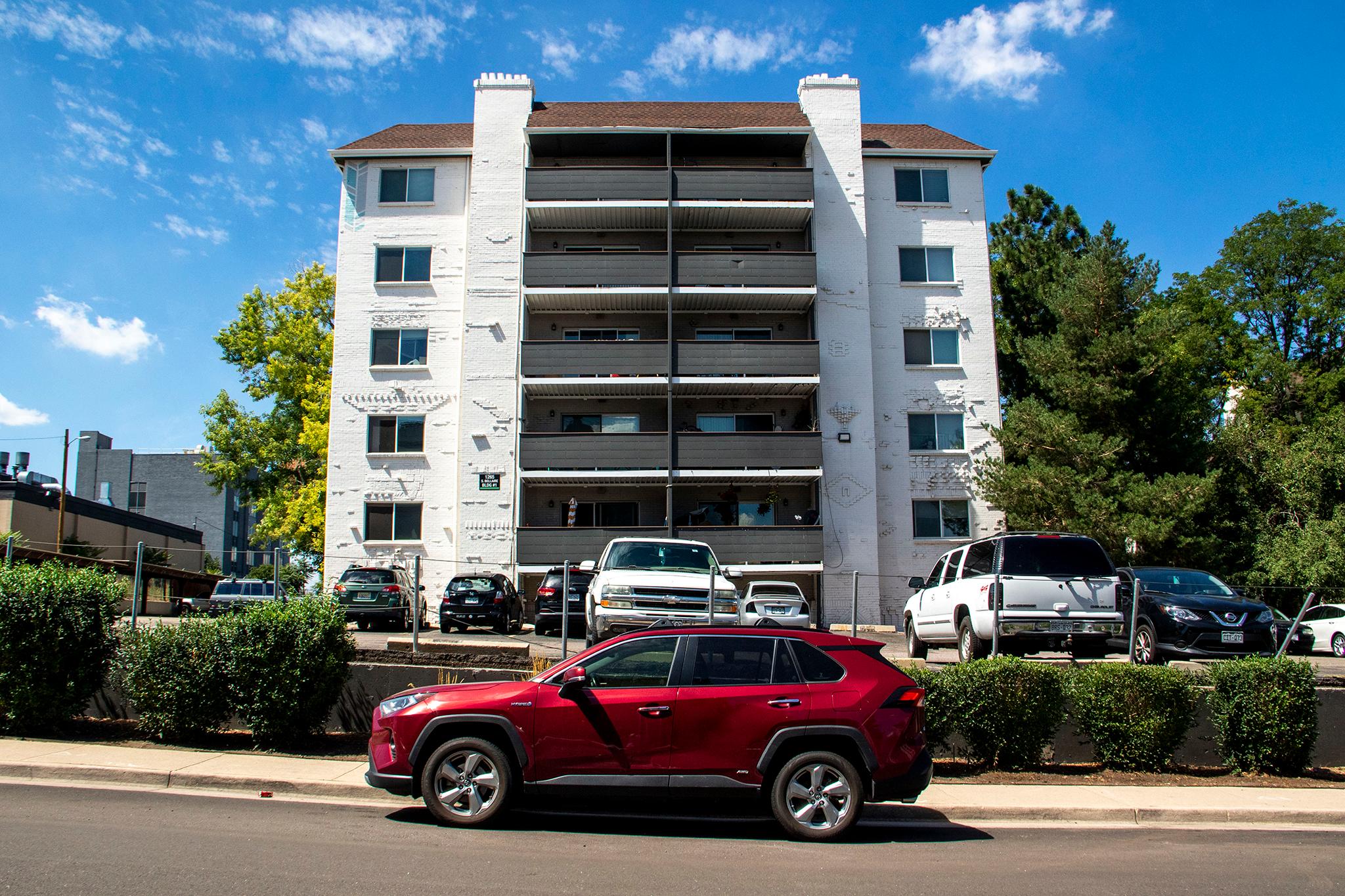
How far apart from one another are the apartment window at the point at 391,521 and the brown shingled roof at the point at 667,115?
501 inches

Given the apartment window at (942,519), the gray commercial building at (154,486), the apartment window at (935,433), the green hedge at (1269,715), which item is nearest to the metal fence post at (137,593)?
the green hedge at (1269,715)

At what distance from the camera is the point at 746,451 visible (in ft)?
89.5

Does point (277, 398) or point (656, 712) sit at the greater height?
→ point (277, 398)

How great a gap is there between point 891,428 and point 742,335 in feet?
18.4

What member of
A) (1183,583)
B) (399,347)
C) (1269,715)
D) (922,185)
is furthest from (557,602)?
(922,185)

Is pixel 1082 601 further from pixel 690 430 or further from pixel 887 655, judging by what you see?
pixel 690 430

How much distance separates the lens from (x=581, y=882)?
5.79m

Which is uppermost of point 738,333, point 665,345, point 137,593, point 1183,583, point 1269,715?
point 738,333

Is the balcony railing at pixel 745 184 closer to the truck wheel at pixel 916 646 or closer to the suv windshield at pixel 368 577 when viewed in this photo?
the suv windshield at pixel 368 577

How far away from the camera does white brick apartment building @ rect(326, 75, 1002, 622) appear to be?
27.5m

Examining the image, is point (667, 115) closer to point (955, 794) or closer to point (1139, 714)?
point (1139, 714)

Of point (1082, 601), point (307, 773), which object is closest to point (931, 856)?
point (307, 773)

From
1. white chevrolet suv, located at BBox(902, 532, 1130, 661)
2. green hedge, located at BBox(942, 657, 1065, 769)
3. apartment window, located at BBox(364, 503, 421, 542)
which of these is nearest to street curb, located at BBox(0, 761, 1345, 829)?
green hedge, located at BBox(942, 657, 1065, 769)

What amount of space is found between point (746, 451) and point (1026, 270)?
13302 millimetres
